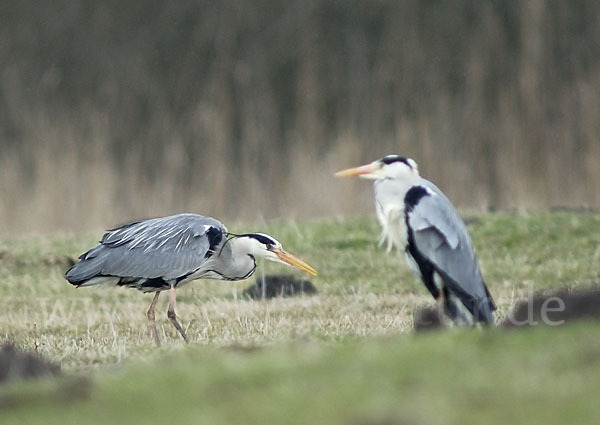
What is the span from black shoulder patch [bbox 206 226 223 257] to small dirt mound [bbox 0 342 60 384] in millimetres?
2733

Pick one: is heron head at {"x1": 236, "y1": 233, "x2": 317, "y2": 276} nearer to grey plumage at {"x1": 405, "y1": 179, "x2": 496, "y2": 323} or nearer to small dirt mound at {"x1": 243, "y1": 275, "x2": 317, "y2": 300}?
small dirt mound at {"x1": 243, "y1": 275, "x2": 317, "y2": 300}

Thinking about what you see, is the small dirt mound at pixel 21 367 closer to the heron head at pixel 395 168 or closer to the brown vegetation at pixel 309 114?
the heron head at pixel 395 168

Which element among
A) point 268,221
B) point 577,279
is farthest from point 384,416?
point 268,221

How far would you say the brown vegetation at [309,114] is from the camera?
1393cm

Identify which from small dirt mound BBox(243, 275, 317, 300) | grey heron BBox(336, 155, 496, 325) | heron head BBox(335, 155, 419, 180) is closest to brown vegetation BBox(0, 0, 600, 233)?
small dirt mound BBox(243, 275, 317, 300)

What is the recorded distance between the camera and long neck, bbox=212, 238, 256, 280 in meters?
8.55

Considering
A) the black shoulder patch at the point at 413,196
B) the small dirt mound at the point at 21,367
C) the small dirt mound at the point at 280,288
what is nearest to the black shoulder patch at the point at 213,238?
the black shoulder patch at the point at 413,196

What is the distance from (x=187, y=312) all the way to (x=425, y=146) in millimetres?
5140

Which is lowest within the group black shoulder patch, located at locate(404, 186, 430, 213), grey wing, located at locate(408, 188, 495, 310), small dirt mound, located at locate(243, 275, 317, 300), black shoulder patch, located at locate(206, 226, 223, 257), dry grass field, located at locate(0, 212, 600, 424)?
dry grass field, located at locate(0, 212, 600, 424)

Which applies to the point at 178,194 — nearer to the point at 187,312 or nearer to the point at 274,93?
the point at 274,93

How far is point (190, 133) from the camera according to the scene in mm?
14836

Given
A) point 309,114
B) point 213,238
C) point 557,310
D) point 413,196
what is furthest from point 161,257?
point 309,114

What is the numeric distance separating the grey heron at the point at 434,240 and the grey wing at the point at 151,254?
62.0 inches

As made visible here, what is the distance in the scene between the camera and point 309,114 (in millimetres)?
14562
